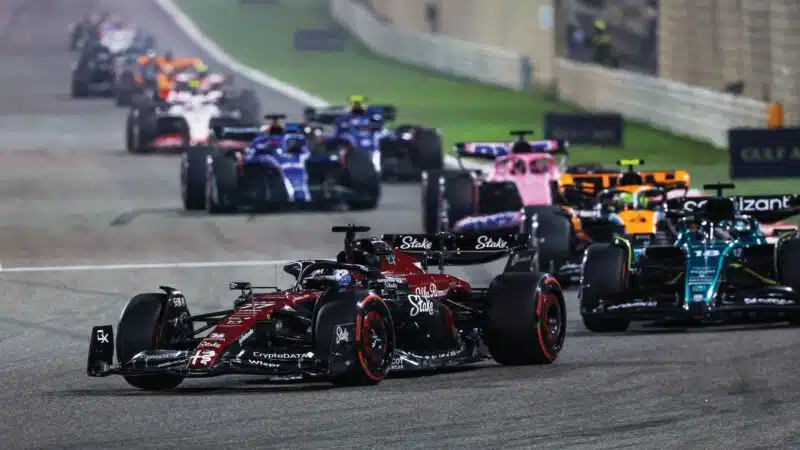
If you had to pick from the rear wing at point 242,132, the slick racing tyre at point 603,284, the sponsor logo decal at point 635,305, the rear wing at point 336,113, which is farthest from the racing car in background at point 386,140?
the sponsor logo decal at point 635,305

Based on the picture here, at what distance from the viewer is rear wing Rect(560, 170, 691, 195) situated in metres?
23.6

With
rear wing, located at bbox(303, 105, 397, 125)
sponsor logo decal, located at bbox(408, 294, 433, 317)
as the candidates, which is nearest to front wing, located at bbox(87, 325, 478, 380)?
sponsor logo decal, located at bbox(408, 294, 433, 317)

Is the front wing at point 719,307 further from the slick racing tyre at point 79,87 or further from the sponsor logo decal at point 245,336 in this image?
the slick racing tyre at point 79,87

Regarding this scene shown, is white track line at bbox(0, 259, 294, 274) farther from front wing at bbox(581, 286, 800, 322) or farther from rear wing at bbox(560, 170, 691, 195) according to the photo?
front wing at bbox(581, 286, 800, 322)

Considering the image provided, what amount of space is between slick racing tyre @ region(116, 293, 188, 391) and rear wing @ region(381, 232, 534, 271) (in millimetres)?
2442

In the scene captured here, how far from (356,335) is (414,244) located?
2.80 metres

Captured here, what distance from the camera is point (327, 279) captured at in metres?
15.2

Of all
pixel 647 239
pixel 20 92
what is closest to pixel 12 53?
pixel 20 92

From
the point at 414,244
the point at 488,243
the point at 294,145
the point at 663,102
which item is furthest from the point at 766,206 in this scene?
the point at 663,102

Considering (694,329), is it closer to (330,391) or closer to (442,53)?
(330,391)

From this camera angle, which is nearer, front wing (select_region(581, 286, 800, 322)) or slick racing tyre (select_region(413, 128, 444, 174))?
front wing (select_region(581, 286, 800, 322))

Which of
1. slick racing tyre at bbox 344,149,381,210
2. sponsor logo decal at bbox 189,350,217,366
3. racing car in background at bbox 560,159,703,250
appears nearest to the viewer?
sponsor logo decal at bbox 189,350,217,366

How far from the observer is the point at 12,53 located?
81.9 meters

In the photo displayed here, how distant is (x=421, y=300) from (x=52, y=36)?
73976mm
